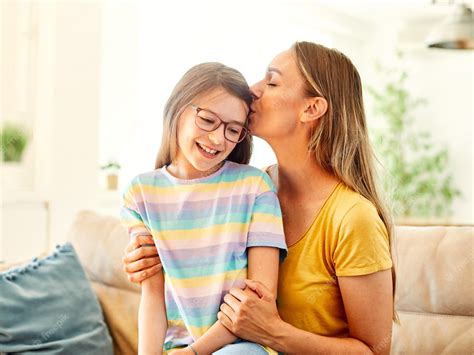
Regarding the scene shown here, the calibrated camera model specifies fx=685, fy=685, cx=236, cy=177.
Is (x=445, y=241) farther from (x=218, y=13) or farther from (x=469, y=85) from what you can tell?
(x=469, y=85)

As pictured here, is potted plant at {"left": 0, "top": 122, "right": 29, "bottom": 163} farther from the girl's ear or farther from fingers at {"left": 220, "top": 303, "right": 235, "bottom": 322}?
fingers at {"left": 220, "top": 303, "right": 235, "bottom": 322}

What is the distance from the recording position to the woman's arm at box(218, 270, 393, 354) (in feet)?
5.14

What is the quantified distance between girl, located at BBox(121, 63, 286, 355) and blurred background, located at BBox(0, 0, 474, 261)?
0.47 m

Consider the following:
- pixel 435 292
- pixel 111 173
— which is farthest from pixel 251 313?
pixel 111 173

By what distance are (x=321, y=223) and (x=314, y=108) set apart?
30cm

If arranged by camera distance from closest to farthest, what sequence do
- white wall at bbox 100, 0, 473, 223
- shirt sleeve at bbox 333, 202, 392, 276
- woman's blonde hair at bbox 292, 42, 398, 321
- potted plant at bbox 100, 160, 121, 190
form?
shirt sleeve at bbox 333, 202, 392, 276
woman's blonde hair at bbox 292, 42, 398, 321
potted plant at bbox 100, 160, 121, 190
white wall at bbox 100, 0, 473, 223

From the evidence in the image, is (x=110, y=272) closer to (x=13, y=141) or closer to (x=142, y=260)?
(x=142, y=260)

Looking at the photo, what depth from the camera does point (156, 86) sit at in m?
5.04

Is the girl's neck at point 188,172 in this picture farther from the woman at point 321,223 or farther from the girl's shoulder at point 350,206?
the girl's shoulder at point 350,206

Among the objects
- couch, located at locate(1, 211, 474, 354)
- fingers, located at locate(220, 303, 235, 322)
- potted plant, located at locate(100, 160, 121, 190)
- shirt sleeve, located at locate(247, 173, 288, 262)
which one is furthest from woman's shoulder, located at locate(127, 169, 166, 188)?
potted plant, located at locate(100, 160, 121, 190)

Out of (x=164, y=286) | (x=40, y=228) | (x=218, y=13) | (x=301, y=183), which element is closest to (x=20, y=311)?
(x=164, y=286)

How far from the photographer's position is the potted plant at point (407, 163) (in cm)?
680

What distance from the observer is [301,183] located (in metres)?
1.84

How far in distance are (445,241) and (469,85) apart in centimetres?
512
